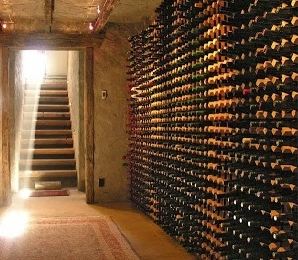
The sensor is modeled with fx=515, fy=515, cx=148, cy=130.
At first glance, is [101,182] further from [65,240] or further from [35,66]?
[35,66]

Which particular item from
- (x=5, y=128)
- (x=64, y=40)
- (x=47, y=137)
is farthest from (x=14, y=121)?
(x=64, y=40)

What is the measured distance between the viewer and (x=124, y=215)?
603 cm

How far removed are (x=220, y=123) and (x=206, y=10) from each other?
83 centimetres

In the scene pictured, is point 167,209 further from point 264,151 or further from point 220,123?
point 264,151

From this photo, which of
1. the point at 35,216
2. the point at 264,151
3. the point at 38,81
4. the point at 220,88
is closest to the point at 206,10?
the point at 220,88

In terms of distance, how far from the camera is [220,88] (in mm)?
3482

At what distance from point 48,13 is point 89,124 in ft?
5.67

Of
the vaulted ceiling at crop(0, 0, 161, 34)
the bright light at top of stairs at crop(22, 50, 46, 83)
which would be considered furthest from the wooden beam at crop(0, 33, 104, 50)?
the bright light at top of stairs at crop(22, 50, 46, 83)

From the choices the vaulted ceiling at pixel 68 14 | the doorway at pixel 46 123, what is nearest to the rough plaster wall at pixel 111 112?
the vaulted ceiling at pixel 68 14

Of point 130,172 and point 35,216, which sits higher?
point 130,172

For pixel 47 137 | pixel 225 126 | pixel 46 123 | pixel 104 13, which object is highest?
pixel 104 13

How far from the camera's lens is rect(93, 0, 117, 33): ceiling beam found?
17.6 ft

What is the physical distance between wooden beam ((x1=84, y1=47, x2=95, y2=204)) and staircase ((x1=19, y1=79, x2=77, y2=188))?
1.83 meters

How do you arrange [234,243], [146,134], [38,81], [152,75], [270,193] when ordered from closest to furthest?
[270,193] → [234,243] → [152,75] → [146,134] → [38,81]
